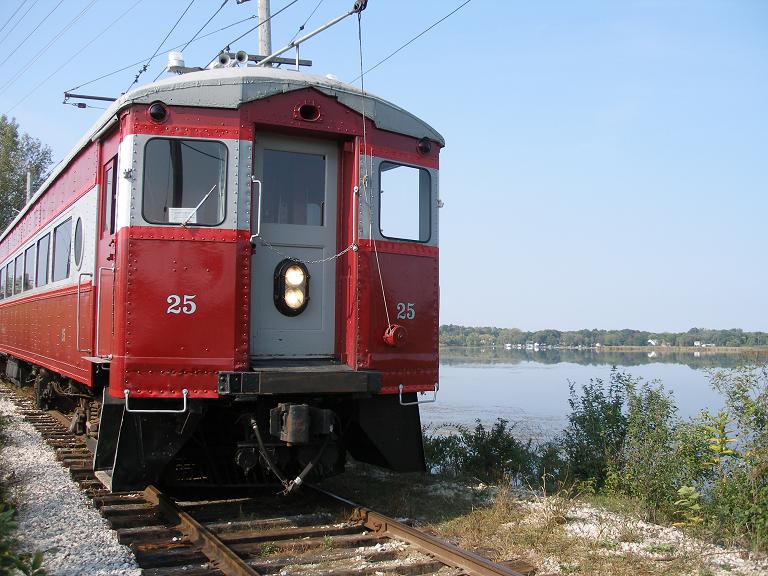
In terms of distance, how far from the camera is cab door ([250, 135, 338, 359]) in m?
6.73

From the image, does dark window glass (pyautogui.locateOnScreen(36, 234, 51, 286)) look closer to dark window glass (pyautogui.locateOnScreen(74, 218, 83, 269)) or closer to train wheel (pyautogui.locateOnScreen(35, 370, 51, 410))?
train wheel (pyautogui.locateOnScreen(35, 370, 51, 410))

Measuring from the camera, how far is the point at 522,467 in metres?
9.23

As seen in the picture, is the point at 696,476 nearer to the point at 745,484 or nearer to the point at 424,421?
the point at 745,484

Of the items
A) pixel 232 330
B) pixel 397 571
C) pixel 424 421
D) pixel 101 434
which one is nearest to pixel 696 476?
pixel 397 571

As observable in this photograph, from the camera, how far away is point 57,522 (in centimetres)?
641

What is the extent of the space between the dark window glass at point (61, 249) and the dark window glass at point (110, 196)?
1.72 metres

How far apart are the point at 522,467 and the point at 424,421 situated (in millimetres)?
7441

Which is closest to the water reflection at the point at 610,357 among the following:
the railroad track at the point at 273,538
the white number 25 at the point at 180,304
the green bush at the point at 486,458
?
the green bush at the point at 486,458

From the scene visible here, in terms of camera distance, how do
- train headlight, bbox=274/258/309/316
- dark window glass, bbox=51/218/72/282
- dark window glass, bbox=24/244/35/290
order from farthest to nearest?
dark window glass, bbox=24/244/35/290 < dark window glass, bbox=51/218/72/282 < train headlight, bbox=274/258/309/316

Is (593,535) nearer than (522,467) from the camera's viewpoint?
Yes

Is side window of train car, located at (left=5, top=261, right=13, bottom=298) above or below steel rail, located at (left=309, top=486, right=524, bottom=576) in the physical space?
above

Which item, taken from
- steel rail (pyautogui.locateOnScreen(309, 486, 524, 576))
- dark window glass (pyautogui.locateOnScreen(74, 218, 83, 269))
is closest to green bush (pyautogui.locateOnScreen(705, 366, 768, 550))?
steel rail (pyautogui.locateOnScreen(309, 486, 524, 576))

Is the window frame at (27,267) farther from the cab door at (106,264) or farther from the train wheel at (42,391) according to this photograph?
the cab door at (106,264)

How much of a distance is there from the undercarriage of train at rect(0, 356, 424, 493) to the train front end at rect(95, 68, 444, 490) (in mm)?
16
